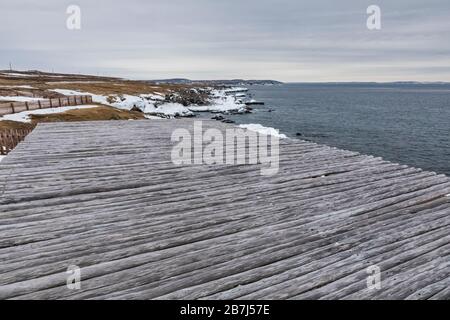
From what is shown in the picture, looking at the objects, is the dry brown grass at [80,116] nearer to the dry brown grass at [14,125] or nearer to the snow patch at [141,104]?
the dry brown grass at [14,125]

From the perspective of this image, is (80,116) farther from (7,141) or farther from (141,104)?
(141,104)

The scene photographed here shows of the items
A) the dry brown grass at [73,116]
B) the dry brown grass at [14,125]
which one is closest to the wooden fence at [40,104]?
the dry brown grass at [73,116]

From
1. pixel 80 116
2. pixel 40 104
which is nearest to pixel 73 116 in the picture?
pixel 80 116

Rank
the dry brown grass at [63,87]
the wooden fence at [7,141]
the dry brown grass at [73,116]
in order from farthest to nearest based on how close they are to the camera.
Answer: the dry brown grass at [63,87], the dry brown grass at [73,116], the wooden fence at [7,141]

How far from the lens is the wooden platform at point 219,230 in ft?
13.4

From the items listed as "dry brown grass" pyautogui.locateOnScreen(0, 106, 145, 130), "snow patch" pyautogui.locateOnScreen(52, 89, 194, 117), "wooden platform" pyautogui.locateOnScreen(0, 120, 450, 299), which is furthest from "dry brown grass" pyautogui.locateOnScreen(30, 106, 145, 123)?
"wooden platform" pyautogui.locateOnScreen(0, 120, 450, 299)

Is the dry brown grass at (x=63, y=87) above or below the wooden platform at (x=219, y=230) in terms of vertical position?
above

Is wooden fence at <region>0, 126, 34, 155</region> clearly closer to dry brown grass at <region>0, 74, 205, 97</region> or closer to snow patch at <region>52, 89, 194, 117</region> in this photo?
dry brown grass at <region>0, 74, 205, 97</region>

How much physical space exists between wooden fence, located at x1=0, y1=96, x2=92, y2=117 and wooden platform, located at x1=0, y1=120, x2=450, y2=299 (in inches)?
1218

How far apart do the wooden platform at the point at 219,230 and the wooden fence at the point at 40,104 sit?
102ft

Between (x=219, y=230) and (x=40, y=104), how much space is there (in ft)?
133

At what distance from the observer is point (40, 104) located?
39.5 metres

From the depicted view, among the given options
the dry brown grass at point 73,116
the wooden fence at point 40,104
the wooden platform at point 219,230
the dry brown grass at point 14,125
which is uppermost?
the wooden fence at point 40,104
